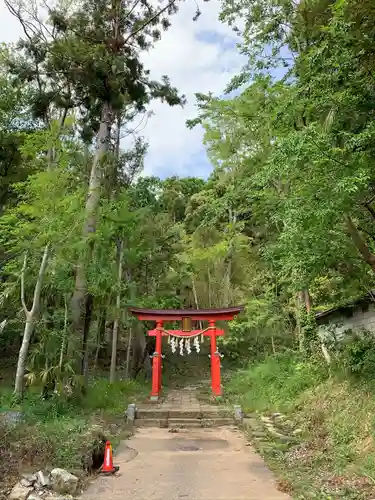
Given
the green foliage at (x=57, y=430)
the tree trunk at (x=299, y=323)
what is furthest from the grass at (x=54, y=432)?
the tree trunk at (x=299, y=323)

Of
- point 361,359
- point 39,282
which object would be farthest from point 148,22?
point 361,359

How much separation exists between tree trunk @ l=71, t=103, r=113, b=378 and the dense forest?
0.04 meters

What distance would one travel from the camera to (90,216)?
9641 mm

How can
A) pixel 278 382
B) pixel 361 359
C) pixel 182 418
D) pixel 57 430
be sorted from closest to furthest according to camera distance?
pixel 57 430 → pixel 361 359 → pixel 182 418 → pixel 278 382

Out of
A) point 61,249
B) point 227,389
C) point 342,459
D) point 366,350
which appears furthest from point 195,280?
point 342,459

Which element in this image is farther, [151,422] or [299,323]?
[299,323]

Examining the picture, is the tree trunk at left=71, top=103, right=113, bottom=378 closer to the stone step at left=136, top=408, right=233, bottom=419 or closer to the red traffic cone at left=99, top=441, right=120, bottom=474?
the stone step at left=136, top=408, right=233, bottom=419

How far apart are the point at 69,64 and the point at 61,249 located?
478cm

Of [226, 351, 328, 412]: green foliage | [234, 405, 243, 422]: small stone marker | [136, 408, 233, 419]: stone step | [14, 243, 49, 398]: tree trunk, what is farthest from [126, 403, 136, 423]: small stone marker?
[226, 351, 328, 412]: green foliage

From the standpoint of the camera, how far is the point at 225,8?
412 inches

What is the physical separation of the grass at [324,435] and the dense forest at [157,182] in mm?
249

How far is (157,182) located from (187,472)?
10749mm

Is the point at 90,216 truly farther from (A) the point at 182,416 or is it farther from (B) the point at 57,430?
(A) the point at 182,416

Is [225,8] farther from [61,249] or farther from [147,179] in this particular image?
[61,249]
